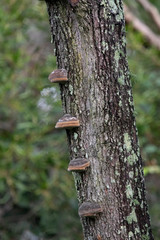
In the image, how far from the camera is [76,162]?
1.47 meters

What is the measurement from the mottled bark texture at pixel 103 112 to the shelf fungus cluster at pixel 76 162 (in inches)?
0.9

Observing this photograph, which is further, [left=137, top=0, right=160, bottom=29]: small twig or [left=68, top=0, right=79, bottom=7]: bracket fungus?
[left=137, top=0, right=160, bottom=29]: small twig

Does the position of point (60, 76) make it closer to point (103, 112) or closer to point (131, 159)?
point (103, 112)

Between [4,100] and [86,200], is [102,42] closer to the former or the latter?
[86,200]

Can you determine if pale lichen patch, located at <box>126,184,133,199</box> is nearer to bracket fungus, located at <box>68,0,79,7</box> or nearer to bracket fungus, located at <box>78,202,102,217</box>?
bracket fungus, located at <box>78,202,102,217</box>

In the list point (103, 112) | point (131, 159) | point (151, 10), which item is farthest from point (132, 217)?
point (151, 10)

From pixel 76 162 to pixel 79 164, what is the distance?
0.6 inches

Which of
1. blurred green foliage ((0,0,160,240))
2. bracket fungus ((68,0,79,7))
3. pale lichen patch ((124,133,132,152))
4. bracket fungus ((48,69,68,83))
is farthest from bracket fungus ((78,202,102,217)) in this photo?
blurred green foliage ((0,0,160,240))

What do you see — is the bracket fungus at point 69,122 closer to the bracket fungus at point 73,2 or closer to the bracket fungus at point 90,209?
the bracket fungus at point 90,209

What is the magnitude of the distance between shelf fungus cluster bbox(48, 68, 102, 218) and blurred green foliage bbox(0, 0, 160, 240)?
2202 mm

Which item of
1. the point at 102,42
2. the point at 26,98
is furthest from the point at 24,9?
the point at 102,42

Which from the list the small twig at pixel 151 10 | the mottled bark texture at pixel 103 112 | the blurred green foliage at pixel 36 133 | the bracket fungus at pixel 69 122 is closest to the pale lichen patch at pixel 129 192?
the mottled bark texture at pixel 103 112

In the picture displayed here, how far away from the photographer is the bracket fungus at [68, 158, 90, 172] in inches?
57.3

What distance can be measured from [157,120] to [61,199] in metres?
1.44
